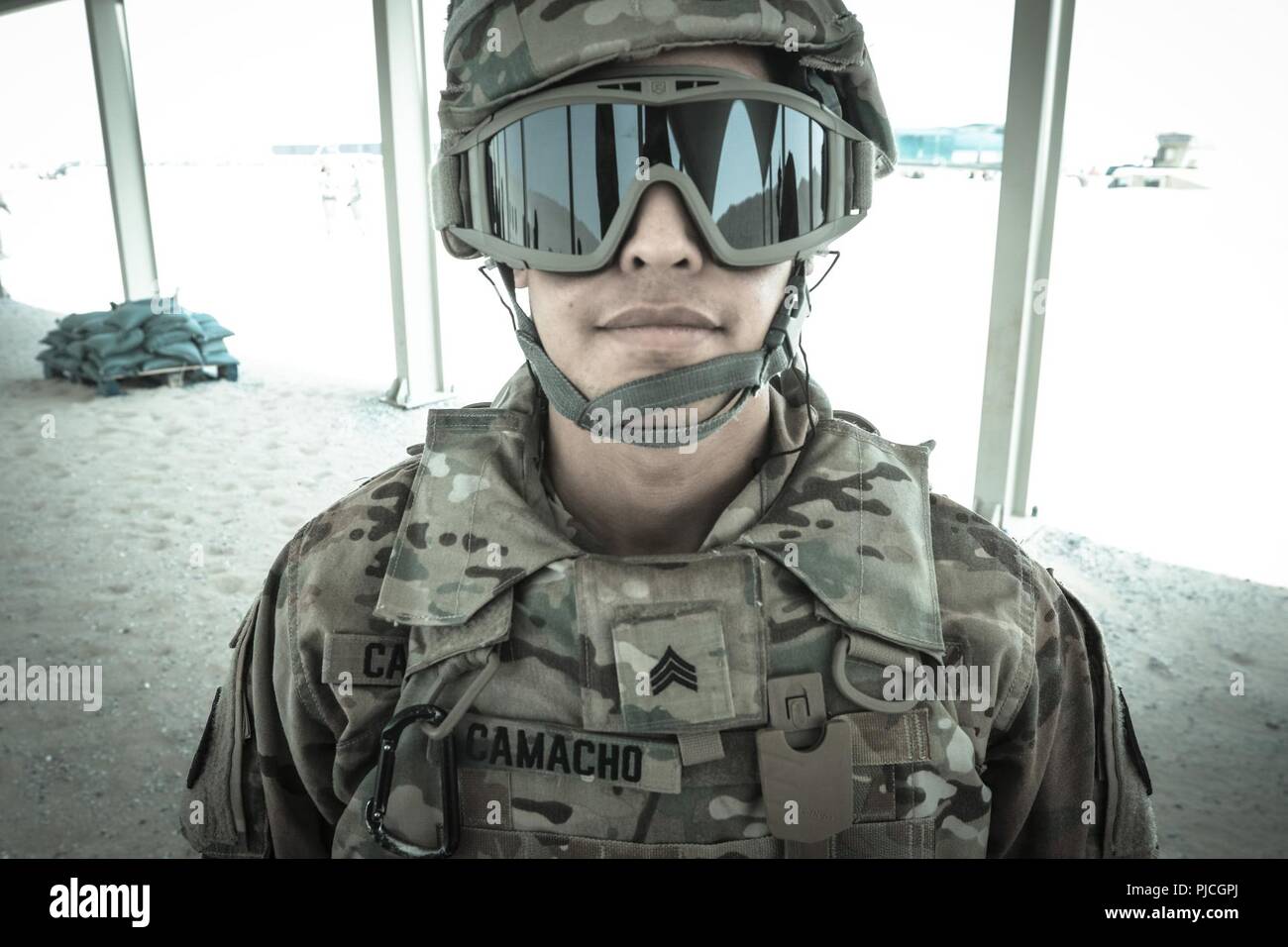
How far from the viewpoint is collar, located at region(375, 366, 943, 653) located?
125 cm

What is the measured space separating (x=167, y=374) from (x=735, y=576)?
747cm

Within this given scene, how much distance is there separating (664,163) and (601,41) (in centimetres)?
17

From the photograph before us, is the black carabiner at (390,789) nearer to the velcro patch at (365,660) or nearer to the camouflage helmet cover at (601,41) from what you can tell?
the velcro patch at (365,660)

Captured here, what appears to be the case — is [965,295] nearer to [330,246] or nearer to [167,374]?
[167,374]

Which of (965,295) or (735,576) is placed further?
(965,295)

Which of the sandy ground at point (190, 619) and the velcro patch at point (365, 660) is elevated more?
the velcro patch at point (365, 660)

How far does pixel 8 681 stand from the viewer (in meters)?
3.39

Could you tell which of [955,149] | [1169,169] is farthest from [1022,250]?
[955,149]

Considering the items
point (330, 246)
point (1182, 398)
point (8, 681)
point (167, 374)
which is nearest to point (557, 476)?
point (8, 681)

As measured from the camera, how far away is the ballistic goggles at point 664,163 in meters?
1.23

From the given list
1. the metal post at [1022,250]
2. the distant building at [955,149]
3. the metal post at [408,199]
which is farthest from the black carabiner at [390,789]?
the distant building at [955,149]

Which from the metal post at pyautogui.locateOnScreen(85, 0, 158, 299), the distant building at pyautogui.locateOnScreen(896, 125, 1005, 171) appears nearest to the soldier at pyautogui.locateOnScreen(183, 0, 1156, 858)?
the metal post at pyautogui.locateOnScreen(85, 0, 158, 299)

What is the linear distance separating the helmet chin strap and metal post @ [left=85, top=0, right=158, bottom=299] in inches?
365

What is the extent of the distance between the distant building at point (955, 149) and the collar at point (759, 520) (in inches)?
682
